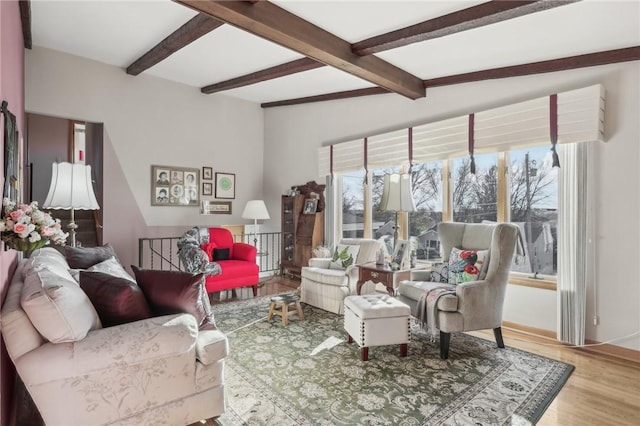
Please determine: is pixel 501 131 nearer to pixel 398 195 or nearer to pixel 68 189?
pixel 398 195

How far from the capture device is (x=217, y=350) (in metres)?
1.95

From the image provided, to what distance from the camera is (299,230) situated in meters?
5.88

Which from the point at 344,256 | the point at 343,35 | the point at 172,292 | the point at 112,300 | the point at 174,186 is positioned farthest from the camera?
the point at 174,186

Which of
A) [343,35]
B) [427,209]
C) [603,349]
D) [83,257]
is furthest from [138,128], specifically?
[603,349]

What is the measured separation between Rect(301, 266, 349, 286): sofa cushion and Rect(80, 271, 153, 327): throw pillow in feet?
7.97

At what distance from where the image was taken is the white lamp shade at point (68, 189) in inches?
121

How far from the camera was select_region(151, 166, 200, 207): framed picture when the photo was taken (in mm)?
5359

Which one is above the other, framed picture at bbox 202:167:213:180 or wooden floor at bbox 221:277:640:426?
framed picture at bbox 202:167:213:180

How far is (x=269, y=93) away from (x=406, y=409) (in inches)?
200

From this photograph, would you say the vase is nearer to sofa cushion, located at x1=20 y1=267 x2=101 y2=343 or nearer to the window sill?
sofa cushion, located at x1=20 y1=267 x2=101 y2=343

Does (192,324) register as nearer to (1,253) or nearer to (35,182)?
(1,253)

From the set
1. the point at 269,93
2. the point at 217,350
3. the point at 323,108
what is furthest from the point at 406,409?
the point at 269,93

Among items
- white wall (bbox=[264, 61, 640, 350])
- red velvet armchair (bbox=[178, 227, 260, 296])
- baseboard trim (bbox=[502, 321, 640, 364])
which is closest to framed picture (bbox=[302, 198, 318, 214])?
red velvet armchair (bbox=[178, 227, 260, 296])

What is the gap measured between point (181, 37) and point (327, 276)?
3039 mm
